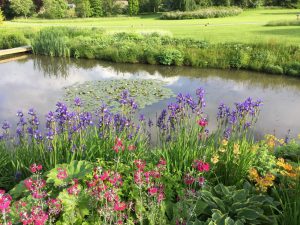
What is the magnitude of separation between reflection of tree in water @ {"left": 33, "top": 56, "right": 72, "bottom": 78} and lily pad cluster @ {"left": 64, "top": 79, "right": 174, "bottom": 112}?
2848mm

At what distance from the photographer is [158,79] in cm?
1281

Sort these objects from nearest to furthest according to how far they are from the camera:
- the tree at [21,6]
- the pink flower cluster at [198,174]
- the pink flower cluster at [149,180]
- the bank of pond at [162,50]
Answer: the pink flower cluster at [149,180] → the pink flower cluster at [198,174] → the bank of pond at [162,50] → the tree at [21,6]

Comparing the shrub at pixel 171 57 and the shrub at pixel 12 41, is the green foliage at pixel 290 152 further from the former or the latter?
the shrub at pixel 12 41

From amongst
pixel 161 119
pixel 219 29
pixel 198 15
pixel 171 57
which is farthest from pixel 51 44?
pixel 198 15

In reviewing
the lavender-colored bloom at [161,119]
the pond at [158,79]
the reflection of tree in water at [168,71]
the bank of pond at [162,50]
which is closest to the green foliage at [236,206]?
the lavender-colored bloom at [161,119]

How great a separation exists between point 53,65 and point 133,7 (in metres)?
31.9

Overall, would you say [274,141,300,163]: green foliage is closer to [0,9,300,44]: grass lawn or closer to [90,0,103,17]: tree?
[0,9,300,44]: grass lawn

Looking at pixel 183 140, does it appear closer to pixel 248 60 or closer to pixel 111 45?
pixel 248 60

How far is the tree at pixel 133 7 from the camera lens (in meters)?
44.5

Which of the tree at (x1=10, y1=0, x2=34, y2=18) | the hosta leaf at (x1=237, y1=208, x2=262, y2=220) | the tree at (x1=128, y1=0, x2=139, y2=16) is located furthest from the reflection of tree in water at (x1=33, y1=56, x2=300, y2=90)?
the tree at (x1=128, y1=0, x2=139, y2=16)

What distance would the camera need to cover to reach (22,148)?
164 inches

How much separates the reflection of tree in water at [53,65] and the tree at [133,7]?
29794 millimetres

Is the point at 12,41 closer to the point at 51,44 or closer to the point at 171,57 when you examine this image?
the point at 51,44

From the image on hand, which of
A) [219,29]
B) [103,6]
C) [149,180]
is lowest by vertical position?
[149,180]
